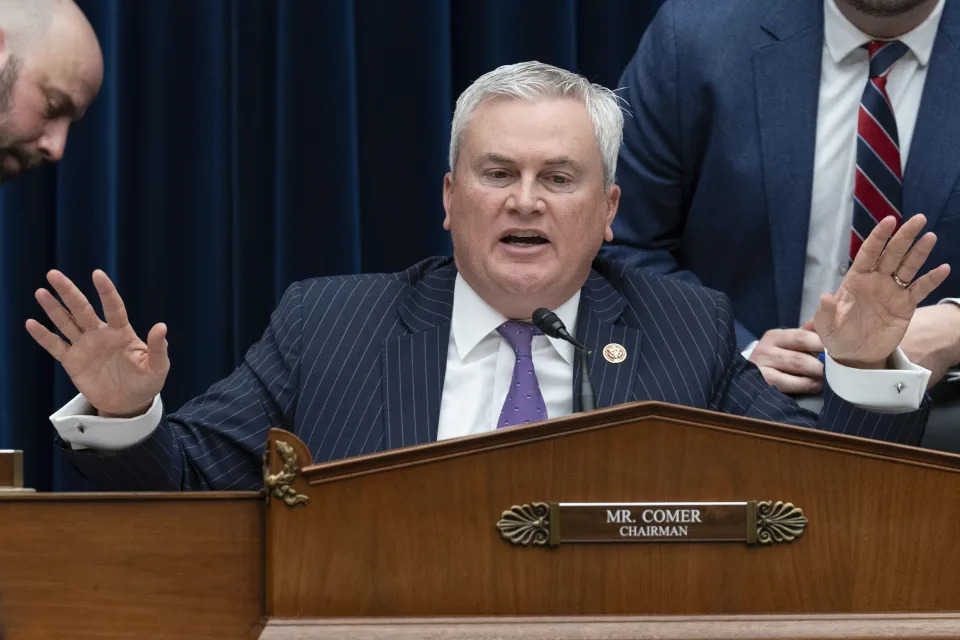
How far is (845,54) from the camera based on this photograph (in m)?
2.62

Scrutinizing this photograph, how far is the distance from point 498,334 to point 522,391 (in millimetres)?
148

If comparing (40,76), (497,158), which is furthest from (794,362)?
(40,76)

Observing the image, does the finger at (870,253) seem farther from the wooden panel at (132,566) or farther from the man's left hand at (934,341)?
the wooden panel at (132,566)

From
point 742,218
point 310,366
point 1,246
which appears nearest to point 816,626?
point 310,366

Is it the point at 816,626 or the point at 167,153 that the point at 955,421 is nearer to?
the point at 816,626

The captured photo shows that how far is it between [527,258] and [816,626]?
36.7 inches

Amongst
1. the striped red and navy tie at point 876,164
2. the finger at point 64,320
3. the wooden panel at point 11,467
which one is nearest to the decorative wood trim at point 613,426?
the wooden panel at point 11,467

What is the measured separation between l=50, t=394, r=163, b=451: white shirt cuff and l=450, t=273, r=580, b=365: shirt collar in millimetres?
540

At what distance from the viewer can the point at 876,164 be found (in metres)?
2.55

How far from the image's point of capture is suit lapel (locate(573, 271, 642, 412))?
6.82ft

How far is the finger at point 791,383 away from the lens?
2324mm

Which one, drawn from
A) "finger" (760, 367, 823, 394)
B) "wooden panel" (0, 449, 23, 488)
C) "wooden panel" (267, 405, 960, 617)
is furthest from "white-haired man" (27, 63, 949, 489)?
"wooden panel" (267, 405, 960, 617)

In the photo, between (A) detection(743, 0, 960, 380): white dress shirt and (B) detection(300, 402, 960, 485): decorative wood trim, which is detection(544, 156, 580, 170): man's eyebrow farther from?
(B) detection(300, 402, 960, 485): decorative wood trim

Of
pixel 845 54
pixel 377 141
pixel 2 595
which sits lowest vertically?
pixel 2 595
